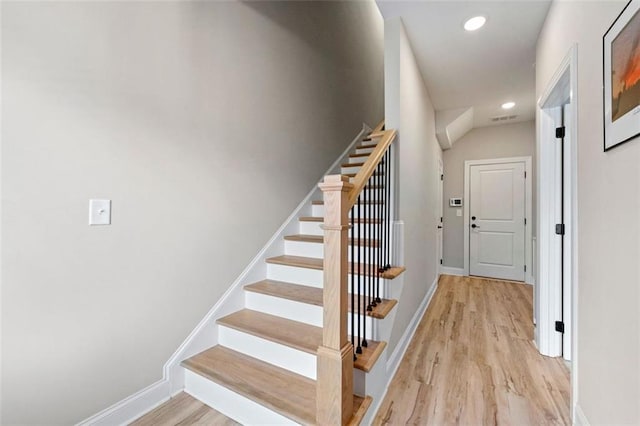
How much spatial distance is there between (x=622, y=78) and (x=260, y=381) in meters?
2.06

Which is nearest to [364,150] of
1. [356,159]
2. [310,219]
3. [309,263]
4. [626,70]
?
[356,159]

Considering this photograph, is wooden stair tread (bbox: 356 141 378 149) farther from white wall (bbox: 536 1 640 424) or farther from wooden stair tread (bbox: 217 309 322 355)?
wooden stair tread (bbox: 217 309 322 355)

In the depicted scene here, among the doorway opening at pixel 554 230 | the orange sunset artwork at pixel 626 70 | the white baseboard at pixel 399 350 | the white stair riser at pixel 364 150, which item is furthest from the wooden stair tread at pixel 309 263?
the white stair riser at pixel 364 150

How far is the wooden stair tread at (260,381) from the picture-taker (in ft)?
4.45

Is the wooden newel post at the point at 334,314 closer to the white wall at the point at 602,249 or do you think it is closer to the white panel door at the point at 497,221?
the white wall at the point at 602,249

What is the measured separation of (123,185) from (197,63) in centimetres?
92

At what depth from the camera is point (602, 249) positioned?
3.94 feet

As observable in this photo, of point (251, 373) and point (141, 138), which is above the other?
point (141, 138)

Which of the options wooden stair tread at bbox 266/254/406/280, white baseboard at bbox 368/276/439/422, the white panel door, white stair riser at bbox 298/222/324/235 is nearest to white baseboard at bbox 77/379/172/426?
wooden stair tread at bbox 266/254/406/280

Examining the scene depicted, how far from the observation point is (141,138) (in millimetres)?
1545

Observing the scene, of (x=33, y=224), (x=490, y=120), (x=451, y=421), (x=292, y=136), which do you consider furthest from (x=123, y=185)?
(x=490, y=120)

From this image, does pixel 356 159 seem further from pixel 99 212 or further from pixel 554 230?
pixel 99 212

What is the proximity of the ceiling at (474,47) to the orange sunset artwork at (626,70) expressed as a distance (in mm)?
1219

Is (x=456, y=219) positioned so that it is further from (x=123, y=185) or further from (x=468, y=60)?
(x=123, y=185)
